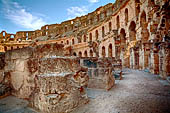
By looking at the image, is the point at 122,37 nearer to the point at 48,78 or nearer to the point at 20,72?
the point at 20,72

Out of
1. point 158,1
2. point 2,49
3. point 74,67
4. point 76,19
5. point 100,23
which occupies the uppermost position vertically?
point 76,19

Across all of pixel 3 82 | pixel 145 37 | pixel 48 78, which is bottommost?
pixel 3 82

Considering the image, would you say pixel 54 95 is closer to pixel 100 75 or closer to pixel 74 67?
pixel 74 67

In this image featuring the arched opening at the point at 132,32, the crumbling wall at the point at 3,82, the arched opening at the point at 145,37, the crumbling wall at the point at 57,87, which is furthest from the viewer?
the arched opening at the point at 132,32

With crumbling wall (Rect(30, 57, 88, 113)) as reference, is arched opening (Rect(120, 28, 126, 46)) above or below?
above

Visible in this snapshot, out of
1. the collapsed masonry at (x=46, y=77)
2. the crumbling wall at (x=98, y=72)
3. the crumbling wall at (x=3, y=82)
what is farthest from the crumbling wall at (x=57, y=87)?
the crumbling wall at (x=98, y=72)

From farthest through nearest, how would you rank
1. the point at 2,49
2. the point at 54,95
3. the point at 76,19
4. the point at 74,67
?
the point at 76,19
the point at 2,49
the point at 74,67
the point at 54,95

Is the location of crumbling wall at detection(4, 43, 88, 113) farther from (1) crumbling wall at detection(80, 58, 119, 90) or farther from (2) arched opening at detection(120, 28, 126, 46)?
(2) arched opening at detection(120, 28, 126, 46)

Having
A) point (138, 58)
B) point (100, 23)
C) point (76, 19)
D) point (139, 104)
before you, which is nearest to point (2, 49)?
point (76, 19)

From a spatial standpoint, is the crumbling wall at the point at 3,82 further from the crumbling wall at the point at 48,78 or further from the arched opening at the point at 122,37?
the arched opening at the point at 122,37

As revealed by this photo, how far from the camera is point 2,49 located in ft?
99.4

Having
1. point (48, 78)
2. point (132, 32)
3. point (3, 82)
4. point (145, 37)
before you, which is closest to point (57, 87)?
point (48, 78)

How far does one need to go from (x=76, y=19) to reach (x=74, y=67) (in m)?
32.0

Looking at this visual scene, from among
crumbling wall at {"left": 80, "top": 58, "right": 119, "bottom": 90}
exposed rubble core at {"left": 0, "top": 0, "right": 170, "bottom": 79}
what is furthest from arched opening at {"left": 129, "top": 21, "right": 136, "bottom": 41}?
crumbling wall at {"left": 80, "top": 58, "right": 119, "bottom": 90}
